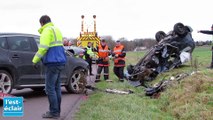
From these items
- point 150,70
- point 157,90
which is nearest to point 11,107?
point 157,90

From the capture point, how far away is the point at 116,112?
8.20m

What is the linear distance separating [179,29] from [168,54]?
1.04 metres

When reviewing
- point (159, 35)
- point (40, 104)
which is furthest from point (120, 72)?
point (40, 104)

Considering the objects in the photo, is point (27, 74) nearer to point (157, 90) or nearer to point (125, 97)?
point (125, 97)

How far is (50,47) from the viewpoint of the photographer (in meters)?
7.73

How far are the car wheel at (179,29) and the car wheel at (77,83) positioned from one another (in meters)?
4.81

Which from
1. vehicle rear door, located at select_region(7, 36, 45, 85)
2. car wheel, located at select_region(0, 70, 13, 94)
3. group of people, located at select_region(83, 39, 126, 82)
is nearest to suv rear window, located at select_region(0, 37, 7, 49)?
vehicle rear door, located at select_region(7, 36, 45, 85)

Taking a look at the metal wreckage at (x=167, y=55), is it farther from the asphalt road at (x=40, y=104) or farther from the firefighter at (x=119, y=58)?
the asphalt road at (x=40, y=104)

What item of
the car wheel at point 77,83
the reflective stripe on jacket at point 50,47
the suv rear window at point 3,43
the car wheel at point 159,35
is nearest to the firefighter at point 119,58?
the car wheel at point 159,35

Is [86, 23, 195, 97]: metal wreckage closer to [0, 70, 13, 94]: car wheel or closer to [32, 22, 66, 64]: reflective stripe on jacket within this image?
[0, 70, 13, 94]: car wheel

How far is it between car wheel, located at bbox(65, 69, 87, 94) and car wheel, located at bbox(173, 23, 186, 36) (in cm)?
481

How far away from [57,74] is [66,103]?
2.40 m

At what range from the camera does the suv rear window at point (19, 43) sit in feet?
34.0

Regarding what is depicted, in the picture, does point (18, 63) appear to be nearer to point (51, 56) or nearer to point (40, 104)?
point (40, 104)
